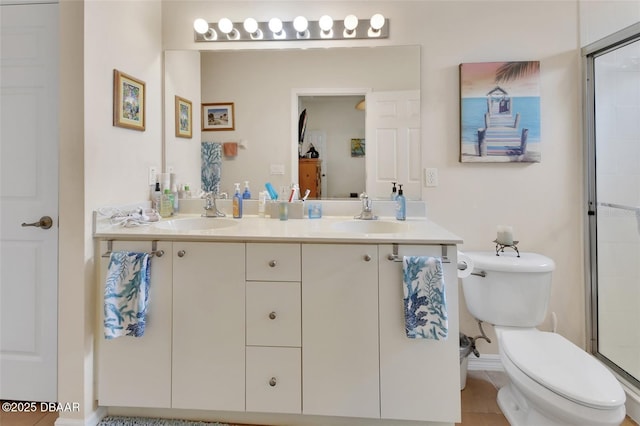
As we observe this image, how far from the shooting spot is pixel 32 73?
1.60 m

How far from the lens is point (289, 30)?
200cm

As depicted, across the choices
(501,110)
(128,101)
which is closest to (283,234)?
(128,101)

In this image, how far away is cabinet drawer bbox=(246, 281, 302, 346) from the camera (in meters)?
1.42

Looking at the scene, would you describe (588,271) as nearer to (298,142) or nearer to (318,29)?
(298,142)

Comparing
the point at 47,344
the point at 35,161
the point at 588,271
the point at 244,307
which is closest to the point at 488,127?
the point at 588,271

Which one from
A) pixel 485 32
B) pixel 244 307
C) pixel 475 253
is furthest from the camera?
pixel 485 32

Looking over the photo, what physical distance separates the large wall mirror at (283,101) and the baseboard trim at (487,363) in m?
1.21

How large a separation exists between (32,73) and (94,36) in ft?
1.30

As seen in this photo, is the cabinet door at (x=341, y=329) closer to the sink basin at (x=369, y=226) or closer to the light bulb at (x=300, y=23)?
the sink basin at (x=369, y=226)

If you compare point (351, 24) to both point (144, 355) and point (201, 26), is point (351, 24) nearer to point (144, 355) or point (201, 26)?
point (201, 26)

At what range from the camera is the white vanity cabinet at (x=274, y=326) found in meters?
1.42

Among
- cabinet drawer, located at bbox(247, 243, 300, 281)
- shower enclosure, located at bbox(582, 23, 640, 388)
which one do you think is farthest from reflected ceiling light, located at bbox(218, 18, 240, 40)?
shower enclosure, located at bbox(582, 23, 640, 388)

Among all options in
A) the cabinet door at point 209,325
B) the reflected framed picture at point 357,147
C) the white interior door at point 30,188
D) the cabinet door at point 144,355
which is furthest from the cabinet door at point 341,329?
the white interior door at point 30,188

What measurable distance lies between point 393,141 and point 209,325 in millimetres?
1384
